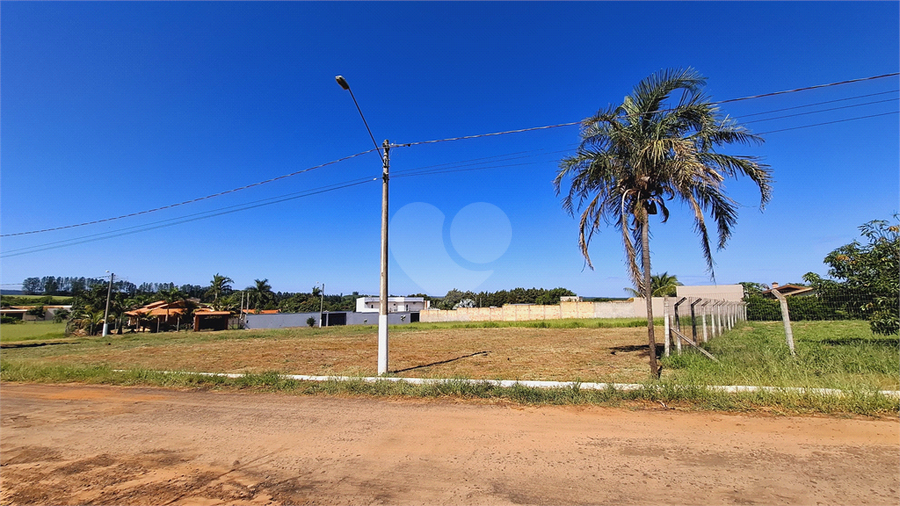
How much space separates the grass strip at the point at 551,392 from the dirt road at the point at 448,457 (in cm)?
44

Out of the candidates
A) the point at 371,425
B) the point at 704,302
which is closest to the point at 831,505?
the point at 371,425

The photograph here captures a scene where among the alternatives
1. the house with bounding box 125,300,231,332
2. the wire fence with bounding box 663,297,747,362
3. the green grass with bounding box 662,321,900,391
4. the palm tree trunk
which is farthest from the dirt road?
the house with bounding box 125,300,231,332

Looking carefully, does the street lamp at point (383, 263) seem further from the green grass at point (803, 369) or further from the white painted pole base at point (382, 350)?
the green grass at point (803, 369)

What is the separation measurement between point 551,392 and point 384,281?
4774 mm

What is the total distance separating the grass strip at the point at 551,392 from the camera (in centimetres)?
545

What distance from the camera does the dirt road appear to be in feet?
11.1

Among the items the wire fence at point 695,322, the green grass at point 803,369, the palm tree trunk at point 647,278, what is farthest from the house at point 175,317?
the green grass at point 803,369

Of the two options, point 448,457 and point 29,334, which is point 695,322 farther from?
point 29,334

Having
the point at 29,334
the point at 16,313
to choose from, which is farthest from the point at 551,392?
the point at 16,313

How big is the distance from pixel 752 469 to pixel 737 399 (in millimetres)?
2636

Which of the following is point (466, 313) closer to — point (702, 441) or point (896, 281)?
point (896, 281)

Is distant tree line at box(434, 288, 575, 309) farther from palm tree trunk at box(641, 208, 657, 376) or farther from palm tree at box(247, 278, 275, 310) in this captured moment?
palm tree trunk at box(641, 208, 657, 376)

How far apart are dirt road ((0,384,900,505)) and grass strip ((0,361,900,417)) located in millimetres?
443

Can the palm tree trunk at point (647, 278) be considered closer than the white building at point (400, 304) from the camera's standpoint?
Yes
